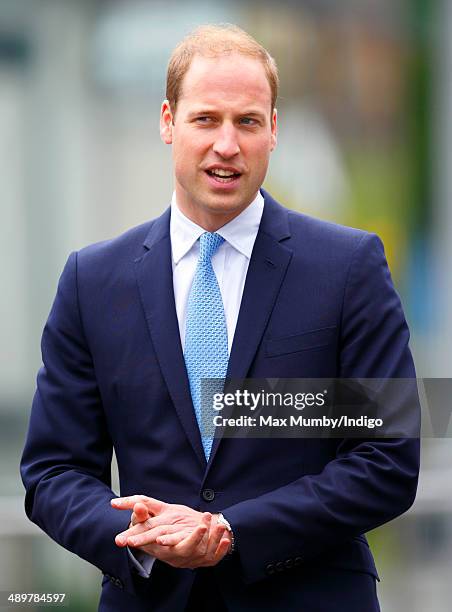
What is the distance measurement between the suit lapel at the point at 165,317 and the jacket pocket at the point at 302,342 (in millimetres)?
195

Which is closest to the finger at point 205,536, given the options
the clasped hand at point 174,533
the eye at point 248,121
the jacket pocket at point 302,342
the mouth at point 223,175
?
the clasped hand at point 174,533

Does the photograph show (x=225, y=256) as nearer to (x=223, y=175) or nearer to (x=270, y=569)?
(x=223, y=175)

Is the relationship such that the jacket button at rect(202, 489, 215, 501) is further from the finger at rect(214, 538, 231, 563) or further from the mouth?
the mouth

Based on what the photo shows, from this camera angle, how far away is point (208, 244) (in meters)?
2.96

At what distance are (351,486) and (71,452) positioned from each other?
24.6 inches

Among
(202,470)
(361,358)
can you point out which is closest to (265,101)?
(361,358)

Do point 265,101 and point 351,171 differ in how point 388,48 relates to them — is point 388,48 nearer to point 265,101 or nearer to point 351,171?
point 351,171

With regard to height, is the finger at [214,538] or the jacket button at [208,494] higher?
the jacket button at [208,494]

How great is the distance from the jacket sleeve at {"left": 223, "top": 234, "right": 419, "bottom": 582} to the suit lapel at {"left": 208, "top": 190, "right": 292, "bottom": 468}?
0.16 metres

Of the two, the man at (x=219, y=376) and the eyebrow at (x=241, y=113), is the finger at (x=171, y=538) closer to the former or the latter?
the man at (x=219, y=376)

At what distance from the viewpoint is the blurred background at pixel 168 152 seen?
4.99m

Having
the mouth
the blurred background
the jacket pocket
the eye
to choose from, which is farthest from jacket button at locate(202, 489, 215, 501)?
the blurred background

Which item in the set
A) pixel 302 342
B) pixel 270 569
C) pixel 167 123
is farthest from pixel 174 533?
pixel 167 123

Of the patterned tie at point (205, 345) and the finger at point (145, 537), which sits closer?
the finger at point (145, 537)
